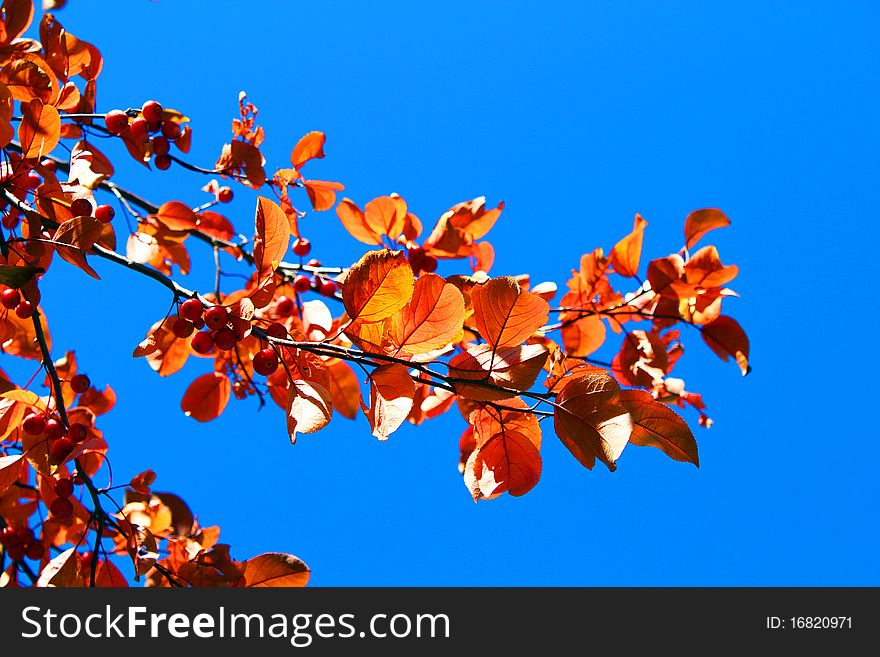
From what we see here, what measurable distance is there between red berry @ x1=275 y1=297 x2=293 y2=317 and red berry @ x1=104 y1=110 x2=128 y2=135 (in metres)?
0.50

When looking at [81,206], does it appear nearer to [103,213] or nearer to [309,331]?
[103,213]

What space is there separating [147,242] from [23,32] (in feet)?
1.60

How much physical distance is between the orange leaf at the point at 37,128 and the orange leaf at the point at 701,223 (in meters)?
1.19

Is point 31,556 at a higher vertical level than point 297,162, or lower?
lower

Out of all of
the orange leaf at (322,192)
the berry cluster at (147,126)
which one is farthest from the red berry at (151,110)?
the orange leaf at (322,192)

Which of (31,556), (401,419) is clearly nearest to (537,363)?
(401,419)

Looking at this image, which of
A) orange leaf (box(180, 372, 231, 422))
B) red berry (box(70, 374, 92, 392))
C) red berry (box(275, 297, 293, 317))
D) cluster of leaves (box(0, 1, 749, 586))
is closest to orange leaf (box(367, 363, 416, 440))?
cluster of leaves (box(0, 1, 749, 586))

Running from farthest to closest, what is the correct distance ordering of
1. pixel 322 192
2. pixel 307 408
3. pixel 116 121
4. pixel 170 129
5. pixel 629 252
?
pixel 322 192 < pixel 629 252 < pixel 170 129 < pixel 116 121 < pixel 307 408

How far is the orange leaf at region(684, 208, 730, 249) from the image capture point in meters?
1.35

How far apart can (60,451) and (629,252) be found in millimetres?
1232

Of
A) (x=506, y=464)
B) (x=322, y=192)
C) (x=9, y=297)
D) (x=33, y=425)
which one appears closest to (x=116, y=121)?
(x=9, y=297)

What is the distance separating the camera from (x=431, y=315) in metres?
0.80
